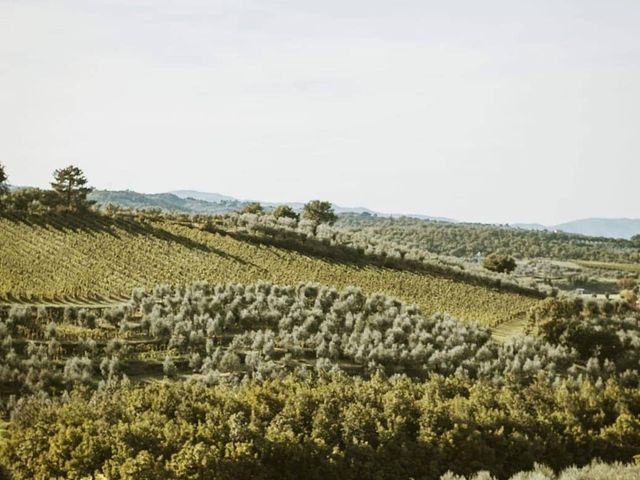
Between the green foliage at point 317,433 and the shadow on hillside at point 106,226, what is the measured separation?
30627 mm

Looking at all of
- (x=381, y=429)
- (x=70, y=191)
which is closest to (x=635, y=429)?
(x=381, y=429)

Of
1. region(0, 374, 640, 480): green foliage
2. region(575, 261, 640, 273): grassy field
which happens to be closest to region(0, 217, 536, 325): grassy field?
region(0, 374, 640, 480): green foliage

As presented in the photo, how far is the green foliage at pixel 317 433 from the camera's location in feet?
40.5

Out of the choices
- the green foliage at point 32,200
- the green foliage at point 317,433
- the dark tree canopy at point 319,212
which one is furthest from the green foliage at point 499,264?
the green foliage at point 317,433

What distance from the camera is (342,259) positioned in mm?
52188

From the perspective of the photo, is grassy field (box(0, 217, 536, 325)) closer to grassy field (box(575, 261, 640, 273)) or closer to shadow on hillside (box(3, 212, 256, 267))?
shadow on hillside (box(3, 212, 256, 267))

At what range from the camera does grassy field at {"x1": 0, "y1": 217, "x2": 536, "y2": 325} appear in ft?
114

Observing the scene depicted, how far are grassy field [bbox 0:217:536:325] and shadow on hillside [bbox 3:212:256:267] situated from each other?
0.08 metres

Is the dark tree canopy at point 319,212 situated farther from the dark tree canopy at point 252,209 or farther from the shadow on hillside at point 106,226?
the shadow on hillside at point 106,226

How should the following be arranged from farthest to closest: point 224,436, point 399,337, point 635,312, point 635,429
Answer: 1. point 635,312
2. point 399,337
3. point 635,429
4. point 224,436

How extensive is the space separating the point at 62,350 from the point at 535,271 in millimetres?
94154

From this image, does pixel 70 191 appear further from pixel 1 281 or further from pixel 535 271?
pixel 535 271

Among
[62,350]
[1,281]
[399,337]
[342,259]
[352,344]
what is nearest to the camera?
[62,350]

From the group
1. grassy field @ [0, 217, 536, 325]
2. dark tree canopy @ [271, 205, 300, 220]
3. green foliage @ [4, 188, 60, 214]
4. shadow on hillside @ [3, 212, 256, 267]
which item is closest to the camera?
grassy field @ [0, 217, 536, 325]
